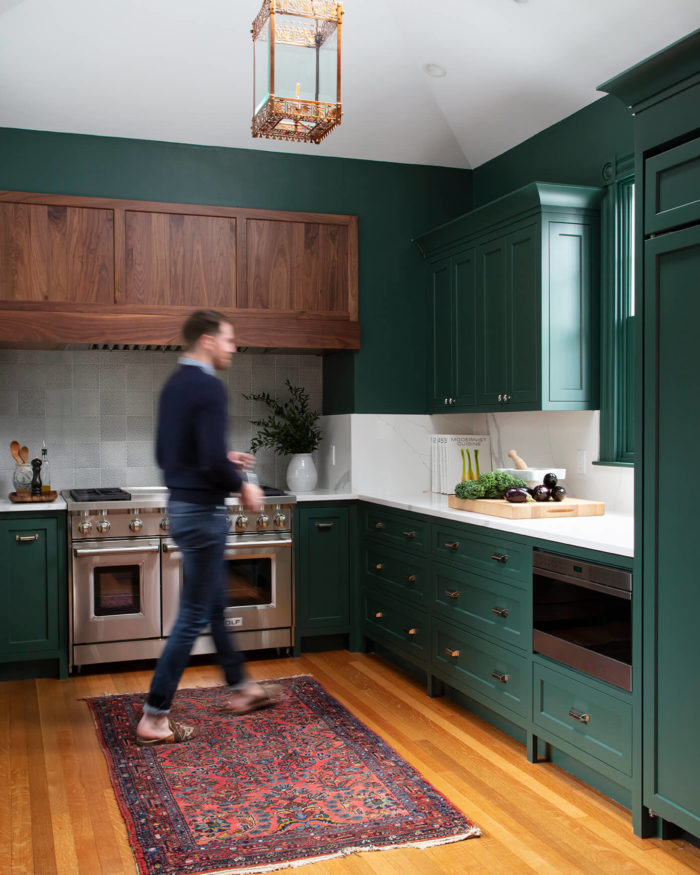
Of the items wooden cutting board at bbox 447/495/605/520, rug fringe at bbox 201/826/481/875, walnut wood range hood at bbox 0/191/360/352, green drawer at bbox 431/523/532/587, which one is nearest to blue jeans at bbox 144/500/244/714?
rug fringe at bbox 201/826/481/875

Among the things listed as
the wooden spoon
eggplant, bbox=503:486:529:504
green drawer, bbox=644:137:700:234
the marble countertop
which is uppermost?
green drawer, bbox=644:137:700:234

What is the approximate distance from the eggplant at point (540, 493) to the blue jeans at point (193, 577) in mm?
1386

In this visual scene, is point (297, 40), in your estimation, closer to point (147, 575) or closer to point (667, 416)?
point (667, 416)

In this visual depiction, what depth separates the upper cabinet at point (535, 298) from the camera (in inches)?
163

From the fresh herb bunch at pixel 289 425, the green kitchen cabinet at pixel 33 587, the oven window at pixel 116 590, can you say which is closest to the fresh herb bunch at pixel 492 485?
the fresh herb bunch at pixel 289 425

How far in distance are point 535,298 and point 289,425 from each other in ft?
5.99

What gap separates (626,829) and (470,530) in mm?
1348

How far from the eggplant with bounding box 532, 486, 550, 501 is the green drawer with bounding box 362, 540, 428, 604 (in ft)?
2.13

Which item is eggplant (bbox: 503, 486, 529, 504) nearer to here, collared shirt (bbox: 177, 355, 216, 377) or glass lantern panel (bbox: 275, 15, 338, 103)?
collared shirt (bbox: 177, 355, 216, 377)

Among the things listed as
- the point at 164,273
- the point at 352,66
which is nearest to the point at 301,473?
the point at 164,273

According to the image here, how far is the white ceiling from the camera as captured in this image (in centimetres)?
404

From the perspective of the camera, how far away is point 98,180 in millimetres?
4828

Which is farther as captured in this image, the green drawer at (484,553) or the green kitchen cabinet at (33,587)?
the green kitchen cabinet at (33,587)

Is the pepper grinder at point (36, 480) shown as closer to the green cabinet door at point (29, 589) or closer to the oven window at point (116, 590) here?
the green cabinet door at point (29, 589)
